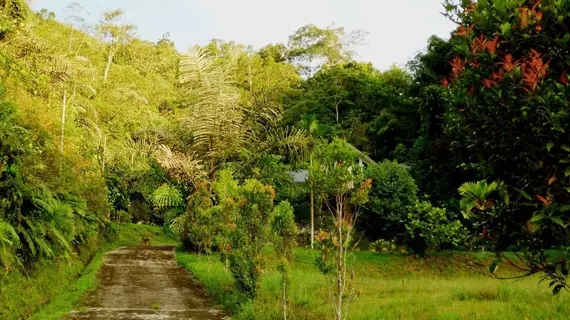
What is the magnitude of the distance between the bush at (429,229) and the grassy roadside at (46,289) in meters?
13.6

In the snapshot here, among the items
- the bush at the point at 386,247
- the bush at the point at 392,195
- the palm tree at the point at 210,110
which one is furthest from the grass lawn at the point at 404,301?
the bush at the point at 392,195

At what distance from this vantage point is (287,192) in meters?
24.7

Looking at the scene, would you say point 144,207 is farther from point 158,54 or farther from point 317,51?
point 317,51

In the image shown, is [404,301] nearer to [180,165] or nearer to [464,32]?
[464,32]

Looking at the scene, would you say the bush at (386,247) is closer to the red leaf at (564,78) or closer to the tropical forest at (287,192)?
the tropical forest at (287,192)

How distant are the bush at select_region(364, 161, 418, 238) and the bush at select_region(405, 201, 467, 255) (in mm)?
1166

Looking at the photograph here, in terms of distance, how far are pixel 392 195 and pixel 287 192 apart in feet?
17.2

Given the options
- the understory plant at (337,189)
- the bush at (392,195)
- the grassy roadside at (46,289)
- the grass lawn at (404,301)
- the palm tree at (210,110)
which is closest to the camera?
the understory plant at (337,189)

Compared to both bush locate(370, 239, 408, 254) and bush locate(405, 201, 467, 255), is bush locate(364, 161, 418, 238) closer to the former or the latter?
bush locate(370, 239, 408, 254)

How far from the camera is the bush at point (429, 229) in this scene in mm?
22625

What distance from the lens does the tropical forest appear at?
3.38 metres

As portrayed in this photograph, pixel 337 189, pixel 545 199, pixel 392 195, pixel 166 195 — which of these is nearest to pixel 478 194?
pixel 545 199

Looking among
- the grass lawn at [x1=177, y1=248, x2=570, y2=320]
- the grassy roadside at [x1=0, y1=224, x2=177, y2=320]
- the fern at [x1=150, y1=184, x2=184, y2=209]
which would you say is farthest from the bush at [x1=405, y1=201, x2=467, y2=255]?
the grassy roadside at [x1=0, y1=224, x2=177, y2=320]

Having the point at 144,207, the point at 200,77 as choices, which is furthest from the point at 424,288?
the point at 144,207
